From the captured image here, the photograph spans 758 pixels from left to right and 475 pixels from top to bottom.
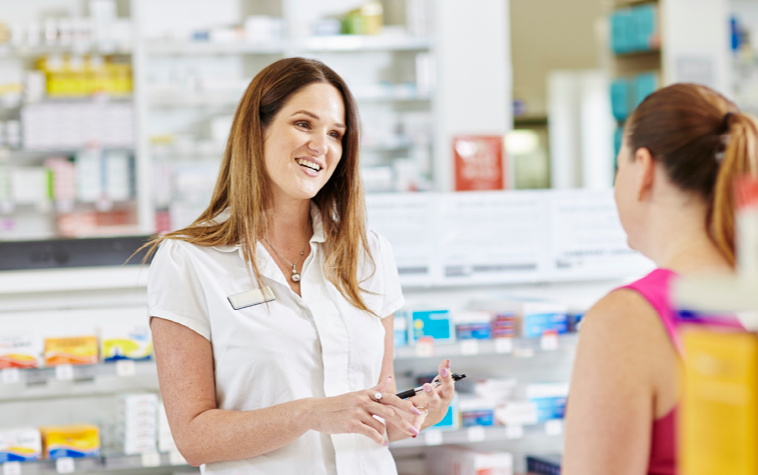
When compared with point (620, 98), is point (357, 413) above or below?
below

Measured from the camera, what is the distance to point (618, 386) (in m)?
0.88

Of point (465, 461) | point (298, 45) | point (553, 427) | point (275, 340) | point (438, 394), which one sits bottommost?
point (465, 461)

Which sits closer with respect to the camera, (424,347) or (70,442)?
(70,442)

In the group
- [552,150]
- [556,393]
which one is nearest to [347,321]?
[556,393]

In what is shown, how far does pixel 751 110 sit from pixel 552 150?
3.00m

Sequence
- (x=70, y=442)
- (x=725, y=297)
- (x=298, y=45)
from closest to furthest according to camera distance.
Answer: (x=725, y=297) < (x=70, y=442) < (x=298, y=45)

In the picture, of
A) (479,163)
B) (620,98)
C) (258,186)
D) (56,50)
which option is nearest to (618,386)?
(258,186)

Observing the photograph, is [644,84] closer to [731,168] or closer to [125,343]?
[125,343]

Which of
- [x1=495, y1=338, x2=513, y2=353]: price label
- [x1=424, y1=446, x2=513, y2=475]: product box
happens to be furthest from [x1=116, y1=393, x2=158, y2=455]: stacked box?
[x1=495, y1=338, x2=513, y2=353]: price label

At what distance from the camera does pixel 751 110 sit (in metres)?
6.95

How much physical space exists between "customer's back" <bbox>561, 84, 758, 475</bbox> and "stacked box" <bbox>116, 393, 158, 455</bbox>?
2.06 metres

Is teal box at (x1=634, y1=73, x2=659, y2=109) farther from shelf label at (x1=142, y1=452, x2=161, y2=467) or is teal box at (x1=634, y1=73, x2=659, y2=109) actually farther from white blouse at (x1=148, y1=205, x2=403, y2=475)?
white blouse at (x1=148, y1=205, x2=403, y2=475)

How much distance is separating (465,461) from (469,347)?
50cm

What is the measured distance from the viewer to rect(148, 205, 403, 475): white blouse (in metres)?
1.53
